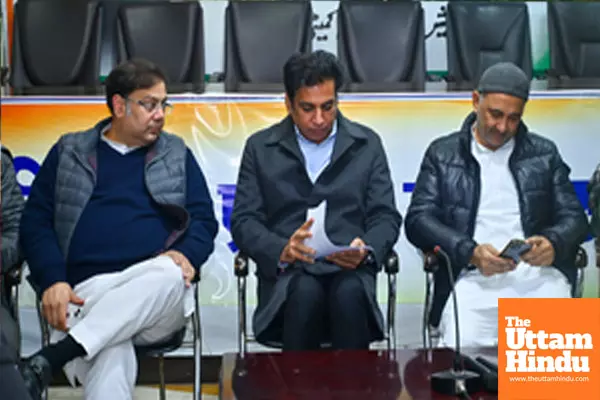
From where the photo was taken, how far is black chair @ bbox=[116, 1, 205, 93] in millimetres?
3123

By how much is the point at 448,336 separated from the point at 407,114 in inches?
27.5

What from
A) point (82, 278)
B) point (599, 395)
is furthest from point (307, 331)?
point (599, 395)

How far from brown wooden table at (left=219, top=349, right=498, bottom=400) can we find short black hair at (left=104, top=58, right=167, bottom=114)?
0.85 metres

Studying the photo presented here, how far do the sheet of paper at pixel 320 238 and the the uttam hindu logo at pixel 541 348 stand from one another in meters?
0.61

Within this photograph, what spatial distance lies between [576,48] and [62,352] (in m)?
1.78

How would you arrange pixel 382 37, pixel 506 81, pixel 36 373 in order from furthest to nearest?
pixel 382 37 → pixel 506 81 → pixel 36 373

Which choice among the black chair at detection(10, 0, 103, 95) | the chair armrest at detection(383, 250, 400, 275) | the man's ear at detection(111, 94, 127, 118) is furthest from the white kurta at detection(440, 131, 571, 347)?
the black chair at detection(10, 0, 103, 95)

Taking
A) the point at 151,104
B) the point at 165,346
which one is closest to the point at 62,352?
the point at 165,346

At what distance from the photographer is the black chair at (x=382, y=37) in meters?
3.33

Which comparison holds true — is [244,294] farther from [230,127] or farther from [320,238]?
[230,127]

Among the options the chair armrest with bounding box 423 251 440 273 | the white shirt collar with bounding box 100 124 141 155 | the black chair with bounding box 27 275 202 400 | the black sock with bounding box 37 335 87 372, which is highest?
the white shirt collar with bounding box 100 124 141 155

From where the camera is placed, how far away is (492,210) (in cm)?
285

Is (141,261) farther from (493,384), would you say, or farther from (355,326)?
(493,384)

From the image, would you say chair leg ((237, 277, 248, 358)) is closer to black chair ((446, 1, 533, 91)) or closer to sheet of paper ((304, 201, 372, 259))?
sheet of paper ((304, 201, 372, 259))
